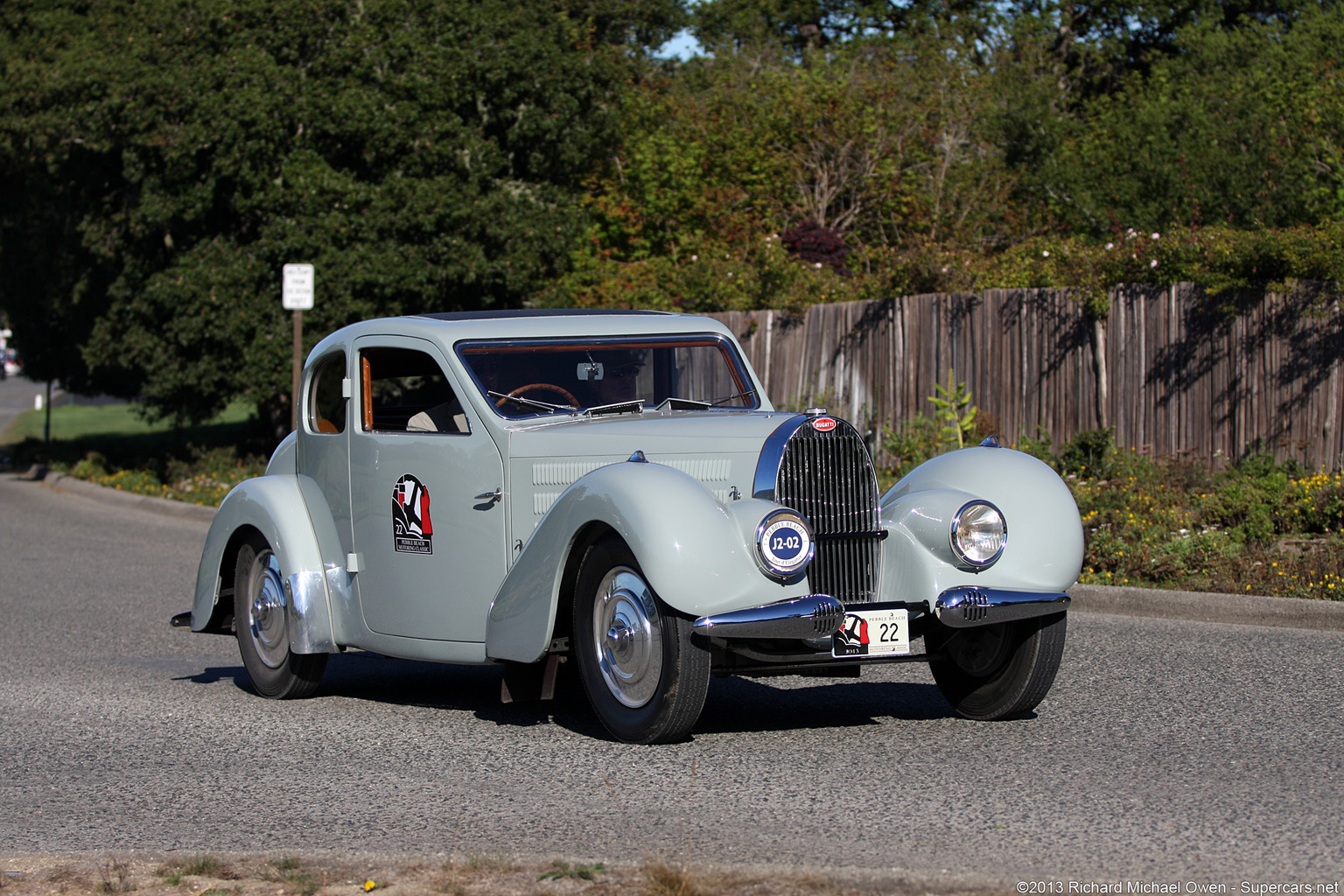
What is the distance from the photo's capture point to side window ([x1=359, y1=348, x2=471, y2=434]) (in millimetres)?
7113

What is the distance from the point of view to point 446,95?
20.2 metres

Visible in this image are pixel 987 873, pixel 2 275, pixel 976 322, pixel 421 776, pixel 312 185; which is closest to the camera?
pixel 987 873

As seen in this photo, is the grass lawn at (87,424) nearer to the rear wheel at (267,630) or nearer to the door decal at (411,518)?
the rear wheel at (267,630)

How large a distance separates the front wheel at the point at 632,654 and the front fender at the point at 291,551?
1727mm

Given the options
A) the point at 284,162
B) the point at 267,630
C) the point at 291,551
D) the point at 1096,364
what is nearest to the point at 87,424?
the point at 284,162

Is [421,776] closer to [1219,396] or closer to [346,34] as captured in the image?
[1219,396]

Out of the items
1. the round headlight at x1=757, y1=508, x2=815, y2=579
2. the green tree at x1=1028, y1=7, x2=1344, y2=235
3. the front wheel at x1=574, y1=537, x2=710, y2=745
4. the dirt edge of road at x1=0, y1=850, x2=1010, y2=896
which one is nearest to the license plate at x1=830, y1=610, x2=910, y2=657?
the round headlight at x1=757, y1=508, x2=815, y2=579

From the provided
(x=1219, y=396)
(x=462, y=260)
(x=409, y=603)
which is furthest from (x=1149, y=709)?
(x=462, y=260)

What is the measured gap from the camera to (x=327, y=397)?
786cm

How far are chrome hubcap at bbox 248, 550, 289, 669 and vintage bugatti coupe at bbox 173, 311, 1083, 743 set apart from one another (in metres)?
0.01

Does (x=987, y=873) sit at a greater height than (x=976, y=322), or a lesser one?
lesser

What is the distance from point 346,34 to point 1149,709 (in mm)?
16383

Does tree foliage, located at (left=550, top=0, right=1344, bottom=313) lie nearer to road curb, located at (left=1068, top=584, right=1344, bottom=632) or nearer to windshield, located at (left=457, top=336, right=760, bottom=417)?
road curb, located at (left=1068, top=584, right=1344, bottom=632)

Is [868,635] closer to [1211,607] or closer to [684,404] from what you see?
[684,404]
